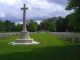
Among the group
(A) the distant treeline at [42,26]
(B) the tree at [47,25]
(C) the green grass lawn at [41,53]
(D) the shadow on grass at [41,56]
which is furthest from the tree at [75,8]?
(B) the tree at [47,25]

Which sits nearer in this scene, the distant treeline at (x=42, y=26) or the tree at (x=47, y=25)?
the distant treeline at (x=42, y=26)

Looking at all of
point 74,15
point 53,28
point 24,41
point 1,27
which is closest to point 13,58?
point 74,15

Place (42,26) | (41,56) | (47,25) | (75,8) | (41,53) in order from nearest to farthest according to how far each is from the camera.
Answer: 1. (41,56)
2. (41,53)
3. (75,8)
4. (47,25)
5. (42,26)

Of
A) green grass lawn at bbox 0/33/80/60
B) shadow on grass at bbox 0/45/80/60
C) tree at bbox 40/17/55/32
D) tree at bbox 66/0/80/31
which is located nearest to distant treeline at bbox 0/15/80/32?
tree at bbox 40/17/55/32

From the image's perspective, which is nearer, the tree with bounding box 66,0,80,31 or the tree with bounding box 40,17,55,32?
the tree with bounding box 66,0,80,31

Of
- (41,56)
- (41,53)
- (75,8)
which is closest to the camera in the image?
(41,56)

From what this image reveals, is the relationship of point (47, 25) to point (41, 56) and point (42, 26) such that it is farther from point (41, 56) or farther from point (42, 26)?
point (41, 56)

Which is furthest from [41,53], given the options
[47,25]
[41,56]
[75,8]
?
[47,25]

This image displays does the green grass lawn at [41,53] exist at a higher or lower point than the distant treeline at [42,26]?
lower

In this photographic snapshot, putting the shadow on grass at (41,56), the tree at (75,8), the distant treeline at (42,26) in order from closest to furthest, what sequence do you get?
1. the shadow on grass at (41,56)
2. the tree at (75,8)
3. the distant treeline at (42,26)

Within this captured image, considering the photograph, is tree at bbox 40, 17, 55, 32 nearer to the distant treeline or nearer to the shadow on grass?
the distant treeline

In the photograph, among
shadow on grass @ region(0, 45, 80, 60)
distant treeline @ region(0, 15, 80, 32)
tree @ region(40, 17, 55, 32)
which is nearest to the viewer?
shadow on grass @ region(0, 45, 80, 60)

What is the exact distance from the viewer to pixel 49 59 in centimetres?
1561

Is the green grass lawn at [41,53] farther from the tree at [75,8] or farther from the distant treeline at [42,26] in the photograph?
the distant treeline at [42,26]
